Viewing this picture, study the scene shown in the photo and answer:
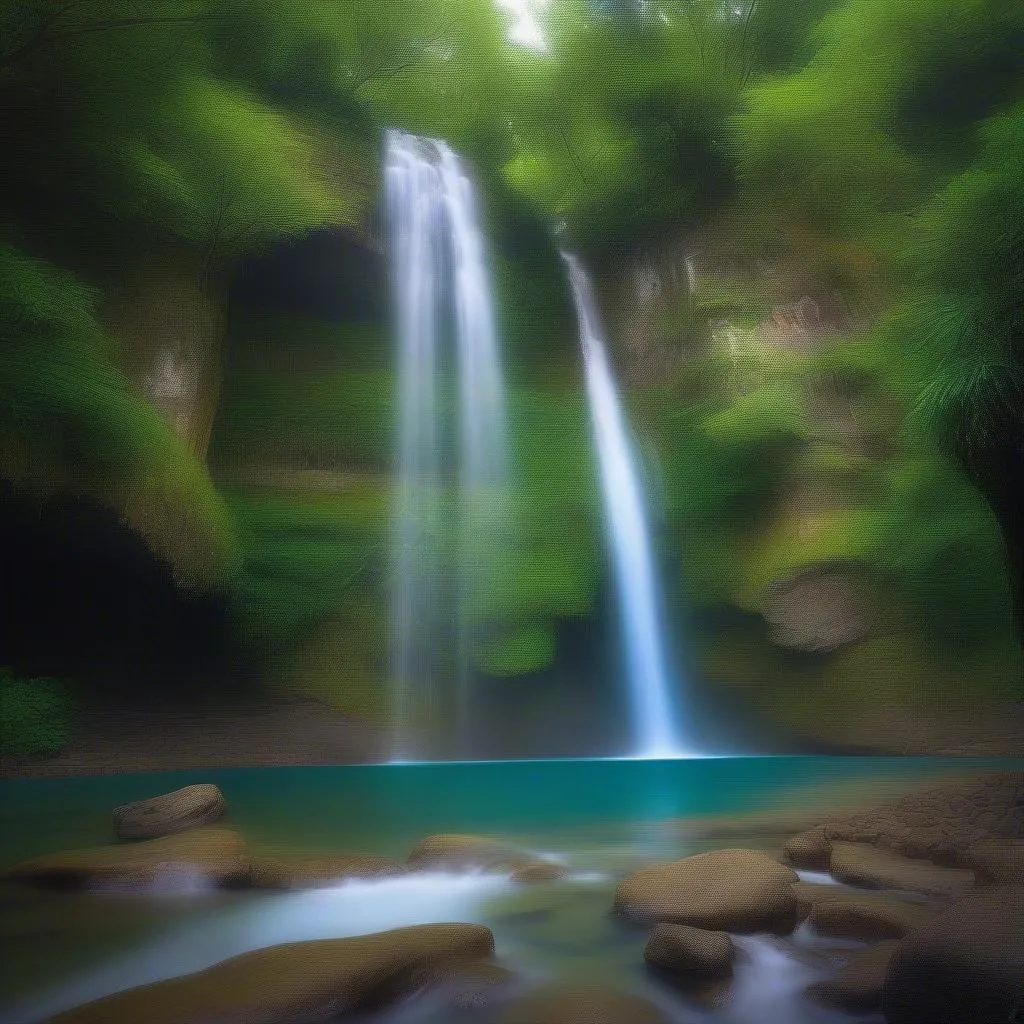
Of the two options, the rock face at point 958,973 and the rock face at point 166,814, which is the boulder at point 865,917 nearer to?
the rock face at point 958,973

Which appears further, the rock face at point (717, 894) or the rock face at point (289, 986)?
the rock face at point (717, 894)

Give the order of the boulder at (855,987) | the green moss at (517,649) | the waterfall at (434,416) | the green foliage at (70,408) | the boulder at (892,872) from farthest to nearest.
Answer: the green moss at (517,649) < the waterfall at (434,416) < the green foliage at (70,408) < the boulder at (892,872) < the boulder at (855,987)

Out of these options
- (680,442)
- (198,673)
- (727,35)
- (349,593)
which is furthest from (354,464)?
(727,35)

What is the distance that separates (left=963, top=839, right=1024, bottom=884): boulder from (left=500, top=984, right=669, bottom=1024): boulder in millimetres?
661

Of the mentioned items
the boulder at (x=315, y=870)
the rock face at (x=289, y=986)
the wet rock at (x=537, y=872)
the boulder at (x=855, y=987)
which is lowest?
the boulder at (x=855, y=987)

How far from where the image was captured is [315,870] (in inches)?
53.7

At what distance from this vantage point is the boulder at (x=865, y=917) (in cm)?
110

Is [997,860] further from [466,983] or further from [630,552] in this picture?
[630,552]

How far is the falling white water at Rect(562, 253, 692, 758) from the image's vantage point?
3180mm

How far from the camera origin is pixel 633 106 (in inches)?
90.3

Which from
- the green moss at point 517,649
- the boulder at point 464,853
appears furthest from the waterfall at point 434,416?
the boulder at point 464,853

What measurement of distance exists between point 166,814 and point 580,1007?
3.67 feet

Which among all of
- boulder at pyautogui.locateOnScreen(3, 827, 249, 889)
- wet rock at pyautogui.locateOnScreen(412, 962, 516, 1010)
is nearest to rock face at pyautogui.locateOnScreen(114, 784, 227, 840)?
boulder at pyautogui.locateOnScreen(3, 827, 249, 889)

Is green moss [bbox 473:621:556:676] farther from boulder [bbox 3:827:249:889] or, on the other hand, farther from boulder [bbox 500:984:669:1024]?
boulder [bbox 500:984:669:1024]
